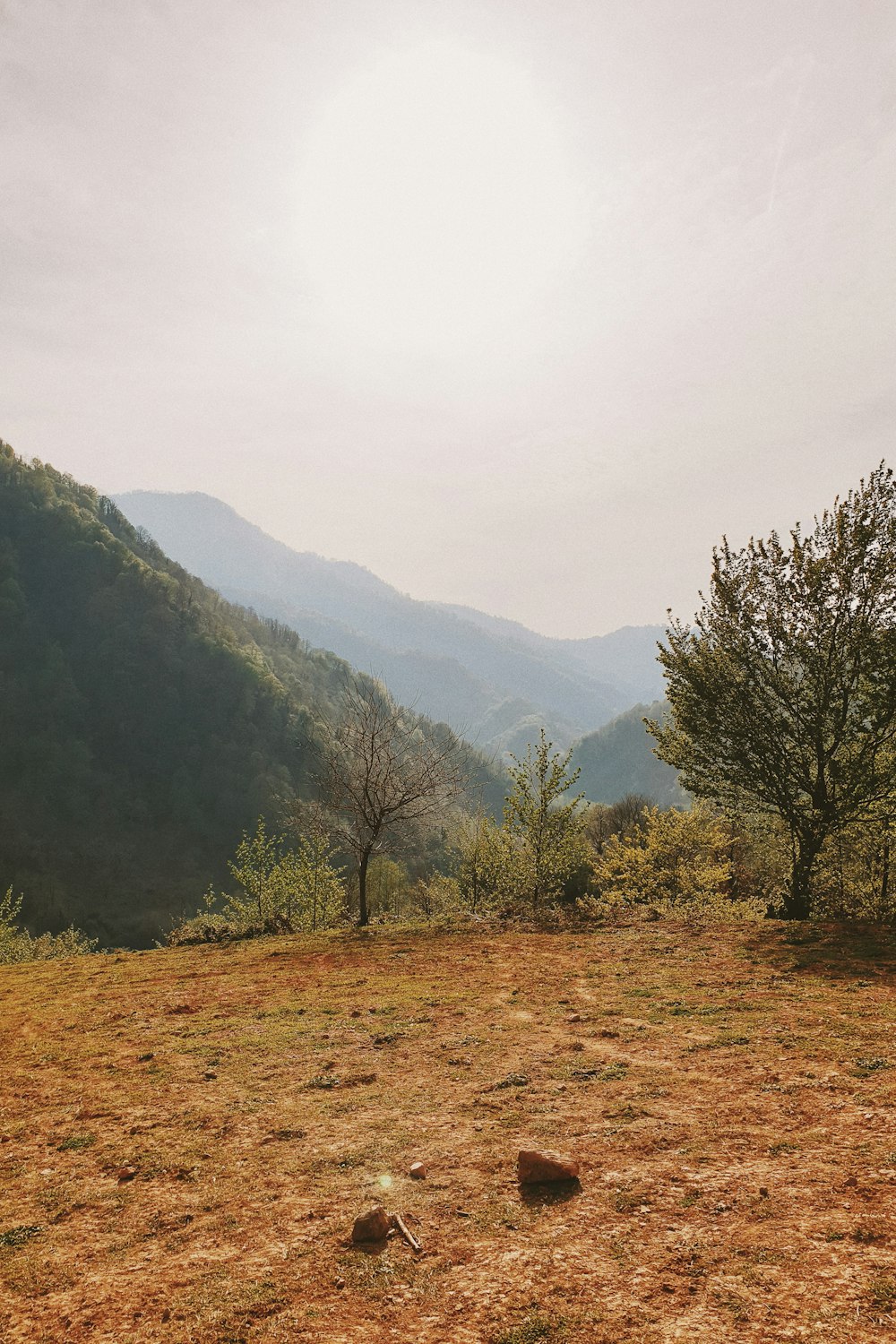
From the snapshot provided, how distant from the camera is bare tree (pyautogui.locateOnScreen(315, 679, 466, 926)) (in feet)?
74.0

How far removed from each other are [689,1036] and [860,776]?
36.0 feet

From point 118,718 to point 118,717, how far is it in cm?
23

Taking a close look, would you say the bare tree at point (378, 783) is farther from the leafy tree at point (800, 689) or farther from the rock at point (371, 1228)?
the rock at point (371, 1228)

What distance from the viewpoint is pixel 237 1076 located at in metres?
8.09

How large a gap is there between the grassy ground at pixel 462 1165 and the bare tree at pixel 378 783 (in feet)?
35.8

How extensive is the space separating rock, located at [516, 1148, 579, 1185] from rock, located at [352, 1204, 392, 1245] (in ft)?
4.13

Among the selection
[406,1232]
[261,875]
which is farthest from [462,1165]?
[261,875]

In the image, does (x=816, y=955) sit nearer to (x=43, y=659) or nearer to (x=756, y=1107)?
(x=756, y=1107)

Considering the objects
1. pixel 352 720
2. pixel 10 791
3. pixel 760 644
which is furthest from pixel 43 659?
pixel 760 644

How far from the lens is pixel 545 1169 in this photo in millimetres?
5156

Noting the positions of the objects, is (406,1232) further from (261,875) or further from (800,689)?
(261,875)

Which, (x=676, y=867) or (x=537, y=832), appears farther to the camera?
(x=676, y=867)

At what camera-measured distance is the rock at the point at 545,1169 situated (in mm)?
5141

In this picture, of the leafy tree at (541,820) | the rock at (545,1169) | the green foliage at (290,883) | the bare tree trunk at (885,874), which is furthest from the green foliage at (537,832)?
the rock at (545,1169)
